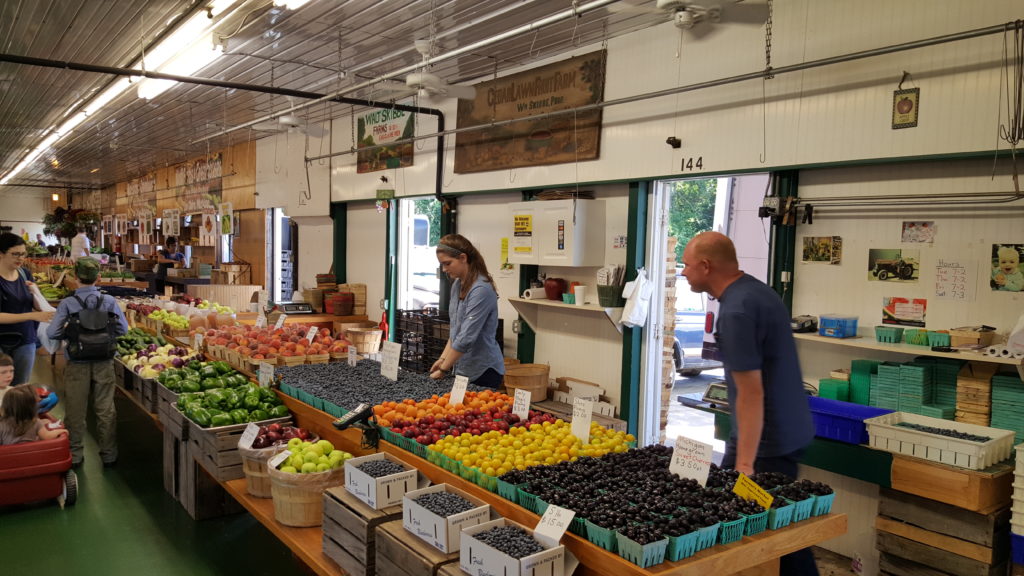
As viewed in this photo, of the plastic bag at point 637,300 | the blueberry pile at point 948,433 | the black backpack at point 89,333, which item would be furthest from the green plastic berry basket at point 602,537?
the black backpack at point 89,333

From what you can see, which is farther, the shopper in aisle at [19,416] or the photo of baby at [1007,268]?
the shopper in aisle at [19,416]

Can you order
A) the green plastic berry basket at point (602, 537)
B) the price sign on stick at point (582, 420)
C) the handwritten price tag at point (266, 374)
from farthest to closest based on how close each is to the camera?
the handwritten price tag at point (266, 374) → the price sign on stick at point (582, 420) → the green plastic berry basket at point (602, 537)

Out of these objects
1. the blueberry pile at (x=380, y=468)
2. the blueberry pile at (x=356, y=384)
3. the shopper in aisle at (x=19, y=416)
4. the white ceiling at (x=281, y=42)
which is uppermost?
the white ceiling at (x=281, y=42)

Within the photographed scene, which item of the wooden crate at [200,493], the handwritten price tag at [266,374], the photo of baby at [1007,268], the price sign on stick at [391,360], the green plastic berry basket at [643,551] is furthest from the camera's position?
the handwritten price tag at [266,374]

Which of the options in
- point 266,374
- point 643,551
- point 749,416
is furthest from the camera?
point 266,374

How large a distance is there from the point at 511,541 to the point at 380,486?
834 mm

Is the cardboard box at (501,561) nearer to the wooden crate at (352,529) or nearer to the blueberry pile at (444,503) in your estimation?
the blueberry pile at (444,503)

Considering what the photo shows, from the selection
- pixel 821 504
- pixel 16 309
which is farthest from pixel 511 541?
pixel 16 309

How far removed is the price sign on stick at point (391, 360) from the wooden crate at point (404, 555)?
2.00m

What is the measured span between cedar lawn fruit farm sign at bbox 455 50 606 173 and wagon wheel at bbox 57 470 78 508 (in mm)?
4831

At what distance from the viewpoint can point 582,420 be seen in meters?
3.40

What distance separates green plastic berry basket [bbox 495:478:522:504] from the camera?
2.73 metres

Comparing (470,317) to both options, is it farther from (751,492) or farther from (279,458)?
(751,492)

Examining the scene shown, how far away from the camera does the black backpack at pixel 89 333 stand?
5.88m
